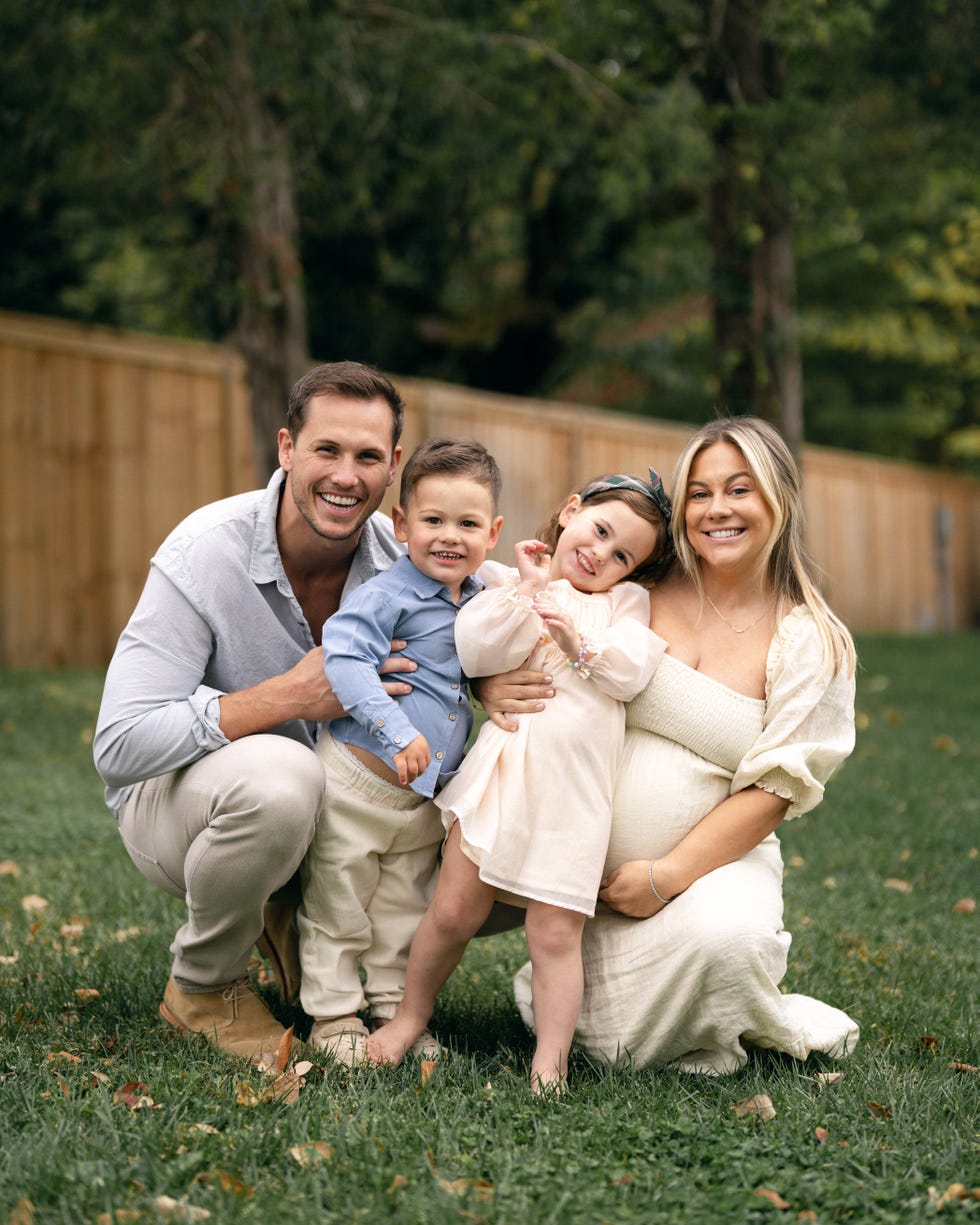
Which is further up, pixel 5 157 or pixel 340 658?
pixel 5 157

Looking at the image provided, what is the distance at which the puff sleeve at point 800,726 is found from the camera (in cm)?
320

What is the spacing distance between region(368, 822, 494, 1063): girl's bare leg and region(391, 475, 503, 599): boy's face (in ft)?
2.05

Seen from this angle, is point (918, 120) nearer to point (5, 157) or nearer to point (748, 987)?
point (5, 157)

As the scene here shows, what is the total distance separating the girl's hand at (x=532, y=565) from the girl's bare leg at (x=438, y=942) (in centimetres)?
61

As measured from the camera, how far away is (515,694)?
10.6 ft

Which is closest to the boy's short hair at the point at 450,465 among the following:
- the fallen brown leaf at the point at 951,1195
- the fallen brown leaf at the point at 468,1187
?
the fallen brown leaf at the point at 468,1187

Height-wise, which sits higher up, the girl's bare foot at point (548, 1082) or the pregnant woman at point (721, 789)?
the pregnant woman at point (721, 789)

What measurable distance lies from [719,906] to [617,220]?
14.0 metres

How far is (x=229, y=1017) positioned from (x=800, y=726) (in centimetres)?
158

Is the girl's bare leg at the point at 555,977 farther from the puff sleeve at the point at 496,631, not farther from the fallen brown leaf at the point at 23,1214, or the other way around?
the fallen brown leaf at the point at 23,1214

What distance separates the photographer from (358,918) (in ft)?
11.1

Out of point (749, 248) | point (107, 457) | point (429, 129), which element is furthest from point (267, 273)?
point (749, 248)

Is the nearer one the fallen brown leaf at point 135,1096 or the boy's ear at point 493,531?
the fallen brown leaf at point 135,1096

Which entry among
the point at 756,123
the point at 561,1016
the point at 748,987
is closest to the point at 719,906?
the point at 748,987
